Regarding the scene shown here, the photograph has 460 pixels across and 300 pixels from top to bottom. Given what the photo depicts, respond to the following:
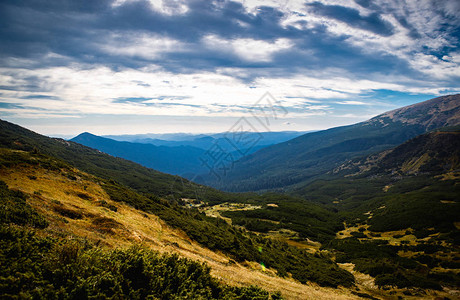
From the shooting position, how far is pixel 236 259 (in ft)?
97.6

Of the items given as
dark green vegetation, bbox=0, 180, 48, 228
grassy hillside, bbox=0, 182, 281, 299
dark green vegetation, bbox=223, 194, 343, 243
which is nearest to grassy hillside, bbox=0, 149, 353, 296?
dark green vegetation, bbox=0, 180, 48, 228

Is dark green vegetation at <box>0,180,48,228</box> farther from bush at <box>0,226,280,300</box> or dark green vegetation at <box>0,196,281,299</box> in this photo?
bush at <box>0,226,280,300</box>

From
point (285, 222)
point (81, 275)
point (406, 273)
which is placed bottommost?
point (285, 222)

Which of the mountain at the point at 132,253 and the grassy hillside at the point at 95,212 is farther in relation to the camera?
the grassy hillside at the point at 95,212

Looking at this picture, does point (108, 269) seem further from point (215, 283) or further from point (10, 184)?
point (10, 184)

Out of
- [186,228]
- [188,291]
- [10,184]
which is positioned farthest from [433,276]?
[10,184]

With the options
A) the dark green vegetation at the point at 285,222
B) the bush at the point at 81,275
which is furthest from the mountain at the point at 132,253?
the dark green vegetation at the point at 285,222

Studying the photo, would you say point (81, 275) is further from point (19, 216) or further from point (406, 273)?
point (406, 273)

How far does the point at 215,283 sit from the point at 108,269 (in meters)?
6.51

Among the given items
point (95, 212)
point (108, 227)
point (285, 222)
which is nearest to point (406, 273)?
point (108, 227)

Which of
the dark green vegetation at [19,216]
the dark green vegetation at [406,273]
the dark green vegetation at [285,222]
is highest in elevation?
the dark green vegetation at [19,216]

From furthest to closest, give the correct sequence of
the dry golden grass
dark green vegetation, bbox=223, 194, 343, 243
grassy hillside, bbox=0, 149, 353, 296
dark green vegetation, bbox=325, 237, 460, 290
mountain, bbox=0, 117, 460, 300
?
dark green vegetation, bbox=223, 194, 343, 243 → dark green vegetation, bbox=325, 237, 460, 290 → grassy hillside, bbox=0, 149, 353, 296 → the dry golden grass → mountain, bbox=0, 117, 460, 300

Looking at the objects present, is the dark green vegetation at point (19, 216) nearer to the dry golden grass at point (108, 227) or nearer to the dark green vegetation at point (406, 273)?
the dry golden grass at point (108, 227)

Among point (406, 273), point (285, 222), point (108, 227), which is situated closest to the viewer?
point (108, 227)
